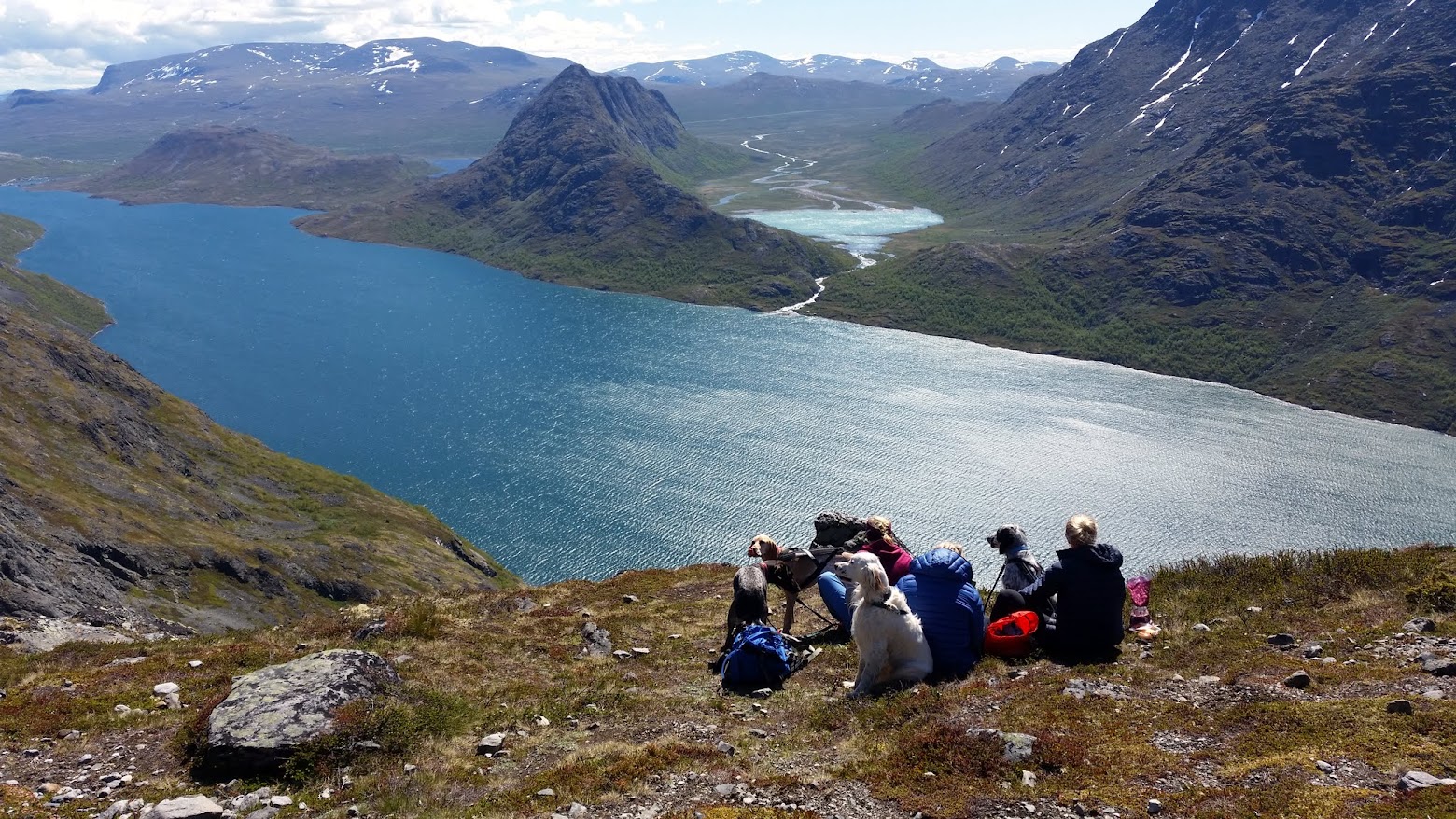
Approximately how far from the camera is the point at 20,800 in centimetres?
1409

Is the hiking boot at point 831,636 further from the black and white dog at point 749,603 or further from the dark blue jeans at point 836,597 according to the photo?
the black and white dog at point 749,603

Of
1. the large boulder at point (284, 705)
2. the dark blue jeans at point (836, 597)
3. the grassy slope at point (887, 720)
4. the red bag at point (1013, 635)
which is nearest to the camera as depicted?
the grassy slope at point (887, 720)

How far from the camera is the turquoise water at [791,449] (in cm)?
10881

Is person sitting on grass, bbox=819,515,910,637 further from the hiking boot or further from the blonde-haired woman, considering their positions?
the blonde-haired woman

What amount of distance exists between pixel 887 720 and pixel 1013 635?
14.1 feet

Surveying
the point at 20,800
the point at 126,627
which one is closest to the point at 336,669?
the point at 20,800

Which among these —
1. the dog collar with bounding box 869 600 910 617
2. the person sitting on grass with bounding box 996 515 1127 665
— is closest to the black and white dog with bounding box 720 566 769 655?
the dog collar with bounding box 869 600 910 617

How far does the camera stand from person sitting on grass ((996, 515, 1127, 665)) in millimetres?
17812

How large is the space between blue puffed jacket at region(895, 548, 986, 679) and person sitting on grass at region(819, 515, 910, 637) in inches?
129

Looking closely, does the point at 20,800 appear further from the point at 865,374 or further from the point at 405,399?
the point at 865,374

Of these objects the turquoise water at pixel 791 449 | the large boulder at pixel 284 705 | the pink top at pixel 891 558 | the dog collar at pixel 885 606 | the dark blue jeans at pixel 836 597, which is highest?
the dog collar at pixel 885 606

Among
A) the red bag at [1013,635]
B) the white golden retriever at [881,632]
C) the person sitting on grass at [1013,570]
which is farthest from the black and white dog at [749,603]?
the red bag at [1013,635]

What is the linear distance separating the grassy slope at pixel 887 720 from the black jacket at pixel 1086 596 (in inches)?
29.6

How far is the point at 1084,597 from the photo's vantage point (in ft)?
60.4
